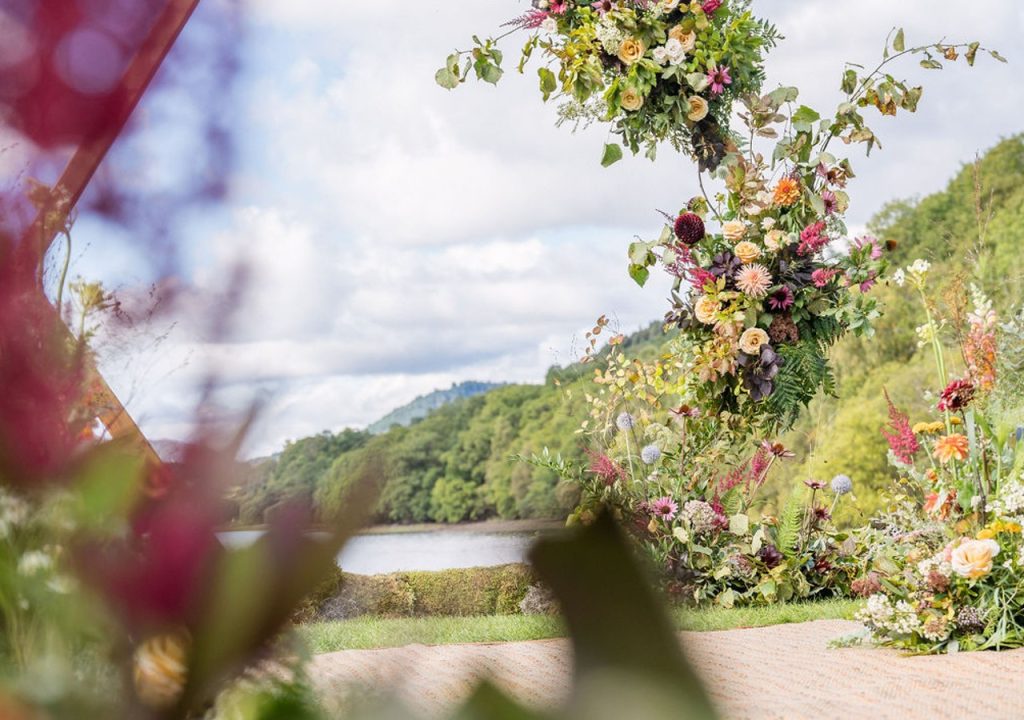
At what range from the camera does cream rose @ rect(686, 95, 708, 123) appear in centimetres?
445

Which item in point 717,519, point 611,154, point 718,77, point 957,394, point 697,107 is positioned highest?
point 718,77

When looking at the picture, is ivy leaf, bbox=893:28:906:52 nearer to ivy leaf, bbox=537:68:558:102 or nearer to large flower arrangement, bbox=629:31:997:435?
large flower arrangement, bbox=629:31:997:435

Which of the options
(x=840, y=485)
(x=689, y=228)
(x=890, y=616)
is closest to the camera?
(x=890, y=616)

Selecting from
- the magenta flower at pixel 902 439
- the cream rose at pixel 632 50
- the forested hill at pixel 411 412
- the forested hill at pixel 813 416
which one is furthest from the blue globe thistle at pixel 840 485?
the forested hill at pixel 411 412

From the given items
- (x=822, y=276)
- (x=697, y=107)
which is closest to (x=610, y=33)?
(x=697, y=107)

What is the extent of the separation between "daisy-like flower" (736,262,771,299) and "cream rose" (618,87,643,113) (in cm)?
83

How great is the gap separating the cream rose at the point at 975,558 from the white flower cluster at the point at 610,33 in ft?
8.13

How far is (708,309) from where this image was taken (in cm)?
452

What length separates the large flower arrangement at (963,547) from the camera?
331 centimetres

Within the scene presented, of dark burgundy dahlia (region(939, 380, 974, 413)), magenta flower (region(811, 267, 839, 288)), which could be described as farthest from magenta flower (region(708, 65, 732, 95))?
dark burgundy dahlia (region(939, 380, 974, 413))

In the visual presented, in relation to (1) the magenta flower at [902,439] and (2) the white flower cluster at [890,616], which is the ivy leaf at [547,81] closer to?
(1) the magenta flower at [902,439]

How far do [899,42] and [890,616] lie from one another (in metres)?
2.49

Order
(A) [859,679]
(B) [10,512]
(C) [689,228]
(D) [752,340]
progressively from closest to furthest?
(B) [10,512]
(A) [859,679]
(D) [752,340]
(C) [689,228]

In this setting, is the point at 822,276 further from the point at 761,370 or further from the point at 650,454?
the point at 650,454
